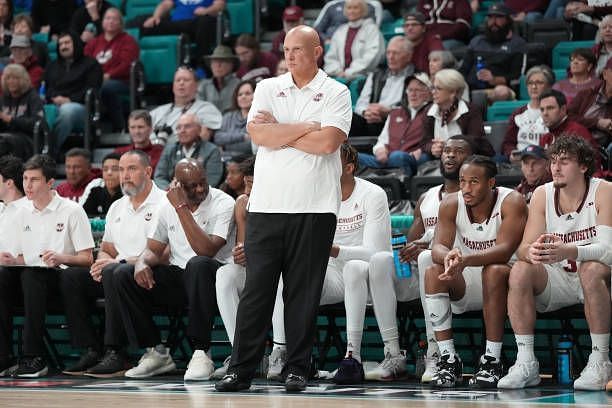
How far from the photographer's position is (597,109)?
978 cm

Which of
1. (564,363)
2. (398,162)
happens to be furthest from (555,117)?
(564,363)

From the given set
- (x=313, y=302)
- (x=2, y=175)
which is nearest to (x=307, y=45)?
(x=313, y=302)

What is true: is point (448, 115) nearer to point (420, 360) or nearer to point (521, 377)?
point (420, 360)

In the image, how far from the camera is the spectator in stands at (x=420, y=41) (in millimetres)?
11984

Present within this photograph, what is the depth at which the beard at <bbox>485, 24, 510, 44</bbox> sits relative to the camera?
11789mm

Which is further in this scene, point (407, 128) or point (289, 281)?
point (407, 128)

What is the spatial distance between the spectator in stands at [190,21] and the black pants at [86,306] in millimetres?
5421

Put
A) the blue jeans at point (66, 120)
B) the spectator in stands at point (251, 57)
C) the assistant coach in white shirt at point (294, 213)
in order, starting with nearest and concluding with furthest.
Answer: the assistant coach in white shirt at point (294, 213) < the blue jeans at point (66, 120) < the spectator in stands at point (251, 57)

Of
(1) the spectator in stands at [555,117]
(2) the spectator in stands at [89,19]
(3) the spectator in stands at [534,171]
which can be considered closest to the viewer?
(3) the spectator in stands at [534,171]

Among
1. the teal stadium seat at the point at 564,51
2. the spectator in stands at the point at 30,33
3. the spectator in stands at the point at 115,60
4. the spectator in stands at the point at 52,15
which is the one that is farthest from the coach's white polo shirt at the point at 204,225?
the spectator in stands at the point at 52,15

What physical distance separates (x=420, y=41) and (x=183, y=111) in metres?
2.43

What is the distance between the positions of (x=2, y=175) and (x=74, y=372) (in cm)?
180

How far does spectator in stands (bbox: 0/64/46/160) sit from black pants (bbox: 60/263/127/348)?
3733 mm

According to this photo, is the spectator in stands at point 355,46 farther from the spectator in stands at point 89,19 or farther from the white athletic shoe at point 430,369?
the white athletic shoe at point 430,369
